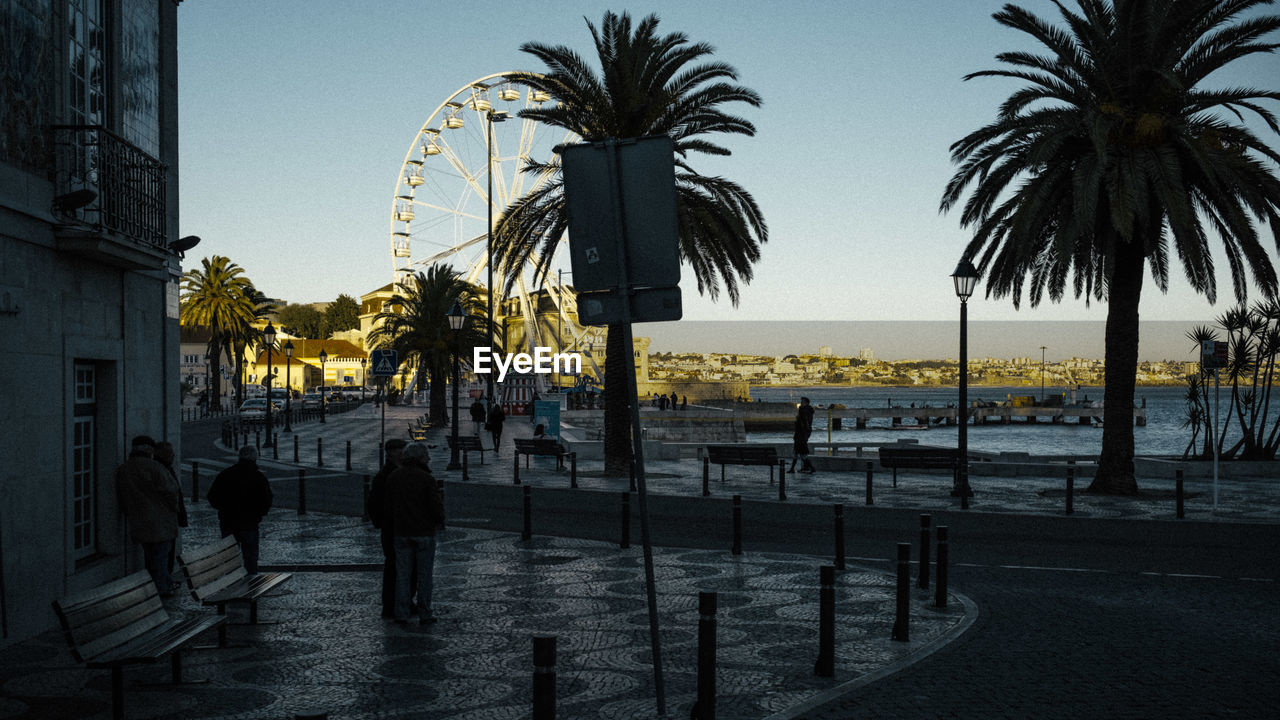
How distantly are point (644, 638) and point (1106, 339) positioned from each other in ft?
54.0

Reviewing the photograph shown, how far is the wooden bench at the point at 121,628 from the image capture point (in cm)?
608

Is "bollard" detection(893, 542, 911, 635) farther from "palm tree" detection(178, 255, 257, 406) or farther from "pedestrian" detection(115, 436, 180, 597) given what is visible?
"palm tree" detection(178, 255, 257, 406)

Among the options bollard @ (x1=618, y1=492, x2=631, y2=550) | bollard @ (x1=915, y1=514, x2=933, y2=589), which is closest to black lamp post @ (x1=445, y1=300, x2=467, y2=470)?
bollard @ (x1=618, y1=492, x2=631, y2=550)

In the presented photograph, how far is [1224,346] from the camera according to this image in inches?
896

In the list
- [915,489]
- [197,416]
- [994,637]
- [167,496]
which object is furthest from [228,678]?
[197,416]

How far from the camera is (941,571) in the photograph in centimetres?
998

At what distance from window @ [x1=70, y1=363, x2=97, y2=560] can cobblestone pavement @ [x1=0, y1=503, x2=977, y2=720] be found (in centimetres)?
118

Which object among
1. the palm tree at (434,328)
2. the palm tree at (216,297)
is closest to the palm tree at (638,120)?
the palm tree at (434,328)

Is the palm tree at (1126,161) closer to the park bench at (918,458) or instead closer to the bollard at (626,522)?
the park bench at (918,458)

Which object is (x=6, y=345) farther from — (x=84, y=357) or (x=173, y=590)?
(x=173, y=590)

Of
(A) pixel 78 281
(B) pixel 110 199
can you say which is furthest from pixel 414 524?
(B) pixel 110 199

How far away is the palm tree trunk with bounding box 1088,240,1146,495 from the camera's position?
21.1 meters

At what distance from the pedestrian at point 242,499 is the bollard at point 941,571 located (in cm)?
648

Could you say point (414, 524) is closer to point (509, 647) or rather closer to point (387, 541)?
point (387, 541)
